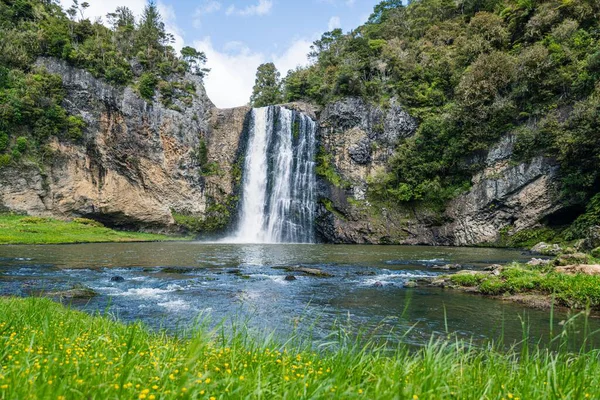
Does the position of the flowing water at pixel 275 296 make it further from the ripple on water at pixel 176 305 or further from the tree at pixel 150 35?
the tree at pixel 150 35

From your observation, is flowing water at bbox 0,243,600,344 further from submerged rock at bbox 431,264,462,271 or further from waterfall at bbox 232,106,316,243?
waterfall at bbox 232,106,316,243

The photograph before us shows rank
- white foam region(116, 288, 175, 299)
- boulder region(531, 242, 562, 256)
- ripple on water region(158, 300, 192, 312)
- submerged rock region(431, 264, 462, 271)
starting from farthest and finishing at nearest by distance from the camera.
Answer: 1. boulder region(531, 242, 562, 256)
2. submerged rock region(431, 264, 462, 271)
3. white foam region(116, 288, 175, 299)
4. ripple on water region(158, 300, 192, 312)

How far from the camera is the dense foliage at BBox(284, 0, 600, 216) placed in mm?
32656

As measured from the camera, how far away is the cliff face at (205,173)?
127 ft

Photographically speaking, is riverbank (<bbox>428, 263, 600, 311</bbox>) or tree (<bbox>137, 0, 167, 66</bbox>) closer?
riverbank (<bbox>428, 263, 600, 311</bbox>)

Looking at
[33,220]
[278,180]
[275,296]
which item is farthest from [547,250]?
[33,220]

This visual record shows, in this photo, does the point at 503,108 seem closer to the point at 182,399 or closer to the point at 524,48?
the point at 524,48

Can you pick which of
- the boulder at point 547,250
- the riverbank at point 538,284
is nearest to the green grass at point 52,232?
the riverbank at point 538,284

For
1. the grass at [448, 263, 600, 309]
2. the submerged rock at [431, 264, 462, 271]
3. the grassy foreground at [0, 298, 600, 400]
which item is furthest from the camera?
the submerged rock at [431, 264, 462, 271]

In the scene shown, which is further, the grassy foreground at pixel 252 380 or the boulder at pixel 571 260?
the boulder at pixel 571 260

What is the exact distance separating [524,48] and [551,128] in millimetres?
12026

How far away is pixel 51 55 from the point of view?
1847 inches

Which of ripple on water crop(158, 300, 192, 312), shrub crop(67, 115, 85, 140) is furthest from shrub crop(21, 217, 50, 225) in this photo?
ripple on water crop(158, 300, 192, 312)

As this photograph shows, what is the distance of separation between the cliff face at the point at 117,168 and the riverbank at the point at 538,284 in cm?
4203
